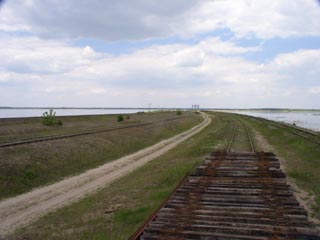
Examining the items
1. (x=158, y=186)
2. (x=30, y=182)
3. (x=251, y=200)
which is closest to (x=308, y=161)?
(x=158, y=186)

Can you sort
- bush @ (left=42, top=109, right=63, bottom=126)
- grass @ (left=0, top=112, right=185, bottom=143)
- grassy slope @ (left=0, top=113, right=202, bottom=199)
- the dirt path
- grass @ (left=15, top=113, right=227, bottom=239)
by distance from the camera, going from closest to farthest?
grass @ (left=15, top=113, right=227, bottom=239)
the dirt path
grassy slope @ (left=0, top=113, right=202, bottom=199)
grass @ (left=0, top=112, right=185, bottom=143)
bush @ (left=42, top=109, right=63, bottom=126)

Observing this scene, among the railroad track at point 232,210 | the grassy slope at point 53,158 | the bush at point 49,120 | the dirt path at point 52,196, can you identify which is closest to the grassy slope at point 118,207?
the dirt path at point 52,196

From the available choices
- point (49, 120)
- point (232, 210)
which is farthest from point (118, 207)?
point (49, 120)

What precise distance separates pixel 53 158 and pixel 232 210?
1610 centimetres

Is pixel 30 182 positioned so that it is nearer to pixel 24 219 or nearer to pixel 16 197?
pixel 16 197

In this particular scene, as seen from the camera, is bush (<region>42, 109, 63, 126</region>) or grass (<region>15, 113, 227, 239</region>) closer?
grass (<region>15, 113, 227, 239</region>)

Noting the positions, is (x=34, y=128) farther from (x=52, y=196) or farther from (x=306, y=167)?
(x=306, y=167)

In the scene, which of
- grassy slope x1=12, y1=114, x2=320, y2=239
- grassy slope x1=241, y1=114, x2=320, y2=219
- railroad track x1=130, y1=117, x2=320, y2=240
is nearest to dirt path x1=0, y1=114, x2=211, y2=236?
grassy slope x1=12, y1=114, x2=320, y2=239

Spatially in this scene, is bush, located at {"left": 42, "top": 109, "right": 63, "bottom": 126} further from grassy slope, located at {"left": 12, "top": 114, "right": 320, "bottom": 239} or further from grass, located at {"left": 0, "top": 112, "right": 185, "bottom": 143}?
grassy slope, located at {"left": 12, "top": 114, "right": 320, "bottom": 239}

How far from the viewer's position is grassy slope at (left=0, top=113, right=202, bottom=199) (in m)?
17.3

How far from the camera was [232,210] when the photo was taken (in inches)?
316

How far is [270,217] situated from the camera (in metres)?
7.47

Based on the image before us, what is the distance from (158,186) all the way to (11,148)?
11.2m

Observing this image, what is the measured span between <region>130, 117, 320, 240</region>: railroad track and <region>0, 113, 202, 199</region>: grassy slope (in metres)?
9.53
